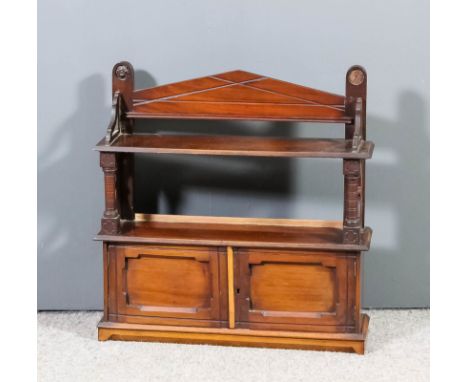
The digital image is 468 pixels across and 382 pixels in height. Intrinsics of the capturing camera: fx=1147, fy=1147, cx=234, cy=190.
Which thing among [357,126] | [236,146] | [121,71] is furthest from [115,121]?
[357,126]

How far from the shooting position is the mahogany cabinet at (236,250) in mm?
4895

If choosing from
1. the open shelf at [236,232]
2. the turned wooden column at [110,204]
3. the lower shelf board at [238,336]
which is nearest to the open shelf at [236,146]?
the turned wooden column at [110,204]

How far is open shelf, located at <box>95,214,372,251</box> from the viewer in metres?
Answer: 4.89

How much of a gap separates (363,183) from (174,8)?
1162 millimetres

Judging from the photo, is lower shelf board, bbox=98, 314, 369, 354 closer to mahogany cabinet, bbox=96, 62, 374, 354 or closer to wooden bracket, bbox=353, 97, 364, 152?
mahogany cabinet, bbox=96, 62, 374, 354

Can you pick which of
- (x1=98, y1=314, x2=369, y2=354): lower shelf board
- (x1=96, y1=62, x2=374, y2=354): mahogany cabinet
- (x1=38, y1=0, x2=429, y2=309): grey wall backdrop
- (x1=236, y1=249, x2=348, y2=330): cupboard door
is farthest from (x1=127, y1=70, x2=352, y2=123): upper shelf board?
(x1=98, y1=314, x2=369, y2=354): lower shelf board

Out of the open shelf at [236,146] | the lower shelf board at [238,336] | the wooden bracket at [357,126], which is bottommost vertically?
the lower shelf board at [238,336]

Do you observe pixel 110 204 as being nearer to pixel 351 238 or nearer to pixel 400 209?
pixel 351 238

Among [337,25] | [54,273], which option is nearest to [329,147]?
[337,25]

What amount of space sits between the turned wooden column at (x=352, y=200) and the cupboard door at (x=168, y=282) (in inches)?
22.9

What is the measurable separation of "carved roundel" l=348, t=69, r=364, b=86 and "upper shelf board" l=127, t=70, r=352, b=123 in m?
0.08

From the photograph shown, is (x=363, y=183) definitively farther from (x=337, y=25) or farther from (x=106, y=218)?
(x=106, y=218)

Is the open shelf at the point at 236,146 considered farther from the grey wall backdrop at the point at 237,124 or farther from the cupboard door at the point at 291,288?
the cupboard door at the point at 291,288

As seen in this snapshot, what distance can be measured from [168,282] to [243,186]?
2.00 ft
